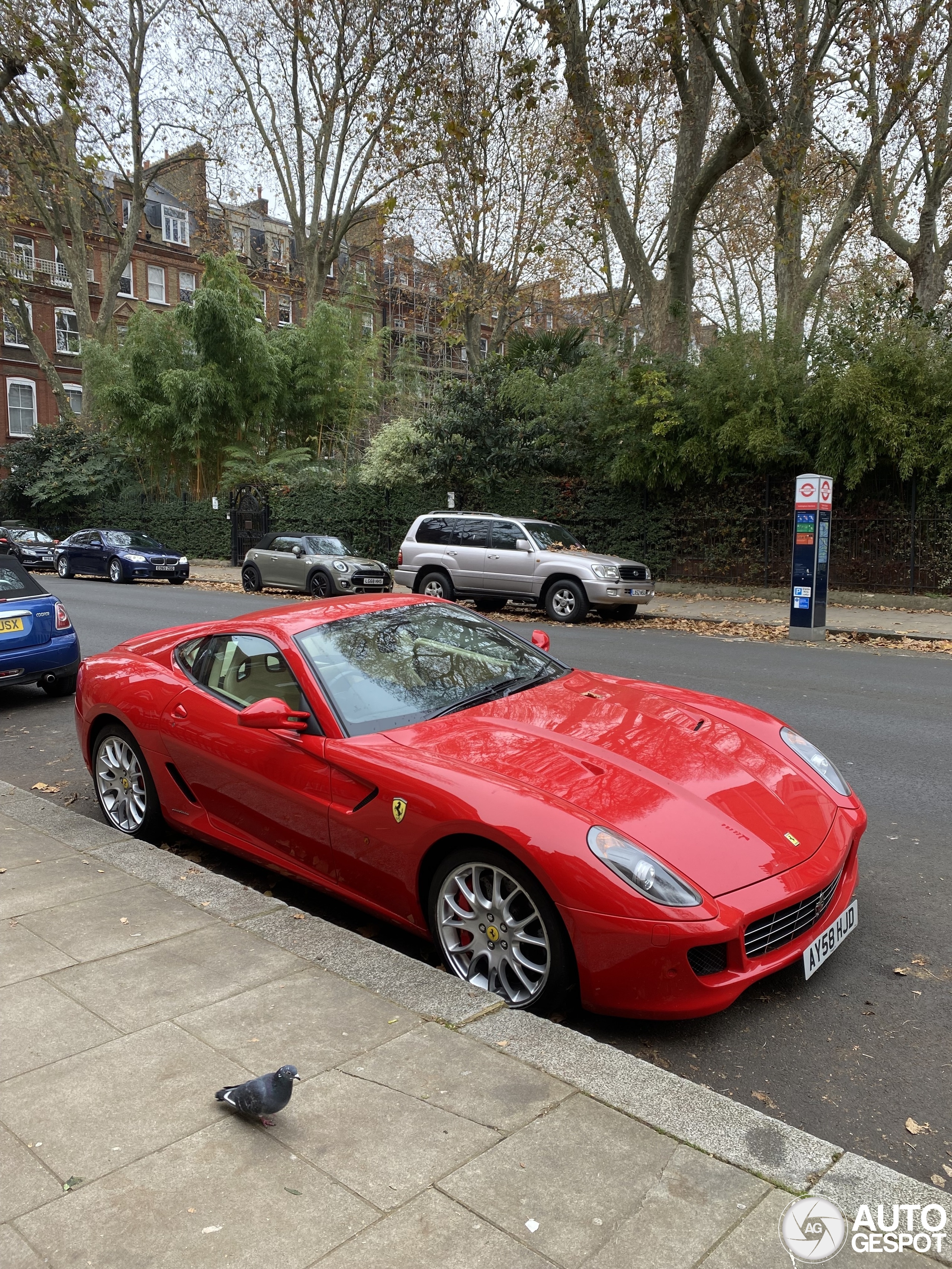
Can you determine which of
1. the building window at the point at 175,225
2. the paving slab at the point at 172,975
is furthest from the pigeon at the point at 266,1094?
the building window at the point at 175,225

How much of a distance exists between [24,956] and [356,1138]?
1.75m

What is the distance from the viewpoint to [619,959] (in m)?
3.11

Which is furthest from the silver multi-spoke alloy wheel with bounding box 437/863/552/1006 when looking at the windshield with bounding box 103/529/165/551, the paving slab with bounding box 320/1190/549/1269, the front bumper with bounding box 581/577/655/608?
the windshield with bounding box 103/529/165/551

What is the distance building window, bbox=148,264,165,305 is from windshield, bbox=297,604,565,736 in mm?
53269

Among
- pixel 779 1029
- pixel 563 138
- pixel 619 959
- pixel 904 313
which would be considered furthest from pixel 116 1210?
pixel 563 138

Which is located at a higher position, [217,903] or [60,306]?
[60,306]

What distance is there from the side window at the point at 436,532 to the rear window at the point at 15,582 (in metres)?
9.48

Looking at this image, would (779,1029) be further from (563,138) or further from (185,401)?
(185,401)

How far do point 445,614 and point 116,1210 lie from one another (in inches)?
132

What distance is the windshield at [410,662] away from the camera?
13.9ft

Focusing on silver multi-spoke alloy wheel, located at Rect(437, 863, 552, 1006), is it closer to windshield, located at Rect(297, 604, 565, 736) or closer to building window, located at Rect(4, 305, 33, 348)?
windshield, located at Rect(297, 604, 565, 736)

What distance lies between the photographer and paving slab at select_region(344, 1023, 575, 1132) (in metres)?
2.55

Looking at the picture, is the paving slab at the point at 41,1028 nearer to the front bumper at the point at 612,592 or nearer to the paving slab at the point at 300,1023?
the paving slab at the point at 300,1023

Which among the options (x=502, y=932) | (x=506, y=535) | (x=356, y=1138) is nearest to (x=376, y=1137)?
(x=356, y=1138)
